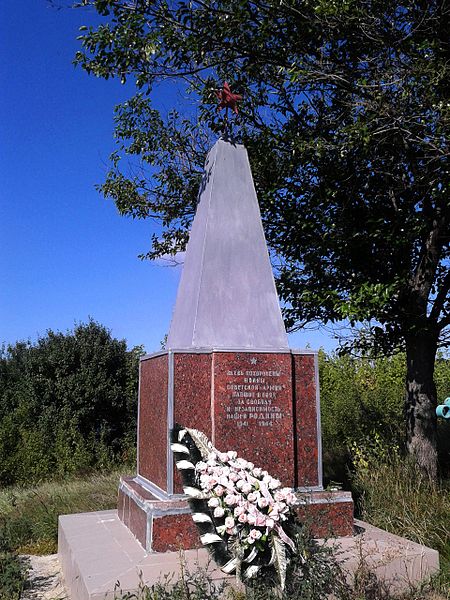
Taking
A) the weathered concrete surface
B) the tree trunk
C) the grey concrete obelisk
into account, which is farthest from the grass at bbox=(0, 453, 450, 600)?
the grey concrete obelisk

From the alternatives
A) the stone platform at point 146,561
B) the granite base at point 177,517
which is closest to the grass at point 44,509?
the stone platform at point 146,561

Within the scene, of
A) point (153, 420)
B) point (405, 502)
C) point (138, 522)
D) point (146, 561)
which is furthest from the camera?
point (405, 502)

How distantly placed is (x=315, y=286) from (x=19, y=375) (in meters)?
9.70

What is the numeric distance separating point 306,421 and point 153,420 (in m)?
1.44

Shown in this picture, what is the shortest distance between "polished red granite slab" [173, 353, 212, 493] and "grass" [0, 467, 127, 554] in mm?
2356

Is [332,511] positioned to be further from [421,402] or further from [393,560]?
[421,402]

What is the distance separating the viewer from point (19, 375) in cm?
1489

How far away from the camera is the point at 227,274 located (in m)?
5.70

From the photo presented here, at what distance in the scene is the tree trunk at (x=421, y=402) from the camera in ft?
25.3

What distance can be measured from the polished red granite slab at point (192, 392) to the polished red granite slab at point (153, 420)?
0.13 m

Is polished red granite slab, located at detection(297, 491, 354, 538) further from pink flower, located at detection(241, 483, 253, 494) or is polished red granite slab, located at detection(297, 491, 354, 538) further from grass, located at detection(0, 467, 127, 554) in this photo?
grass, located at detection(0, 467, 127, 554)

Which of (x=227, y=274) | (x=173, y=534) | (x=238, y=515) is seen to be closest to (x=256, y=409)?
(x=173, y=534)

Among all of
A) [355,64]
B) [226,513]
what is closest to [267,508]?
[226,513]

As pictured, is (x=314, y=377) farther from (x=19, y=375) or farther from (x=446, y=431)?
(x=19, y=375)
